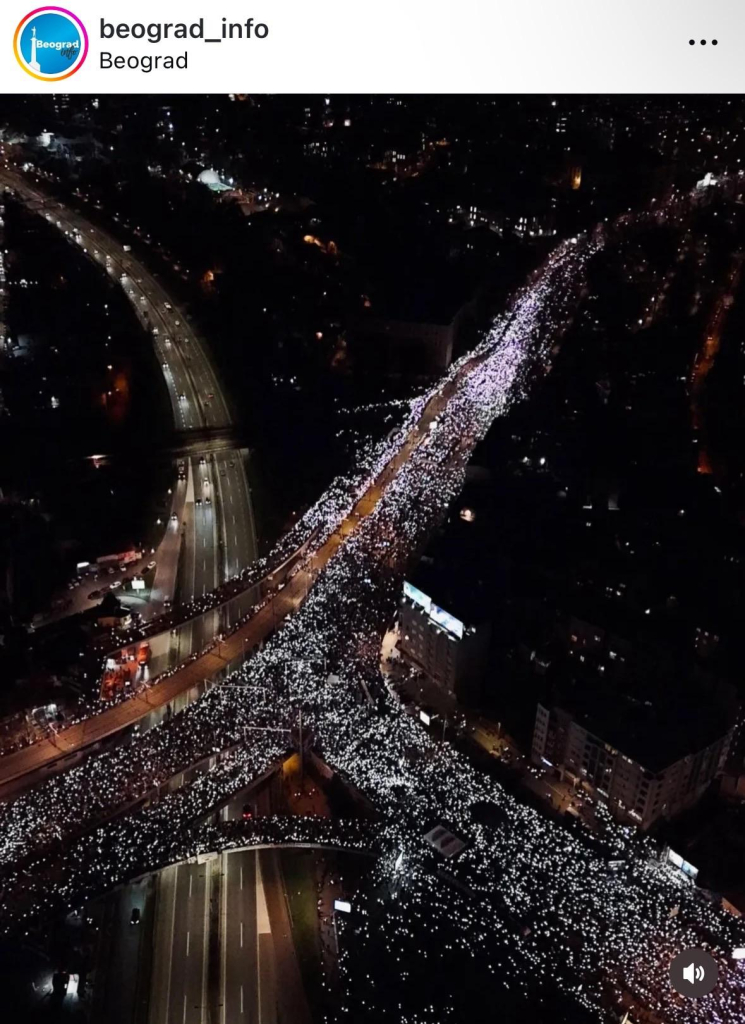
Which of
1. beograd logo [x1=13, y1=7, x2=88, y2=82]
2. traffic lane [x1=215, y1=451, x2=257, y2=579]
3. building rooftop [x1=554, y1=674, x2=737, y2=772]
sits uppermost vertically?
beograd logo [x1=13, y1=7, x2=88, y2=82]

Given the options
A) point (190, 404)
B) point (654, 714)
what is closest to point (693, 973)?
point (654, 714)

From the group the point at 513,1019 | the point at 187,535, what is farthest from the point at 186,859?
the point at 187,535

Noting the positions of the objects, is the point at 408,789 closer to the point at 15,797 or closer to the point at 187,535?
the point at 15,797

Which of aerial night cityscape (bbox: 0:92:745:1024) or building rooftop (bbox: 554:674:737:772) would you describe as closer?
aerial night cityscape (bbox: 0:92:745:1024)

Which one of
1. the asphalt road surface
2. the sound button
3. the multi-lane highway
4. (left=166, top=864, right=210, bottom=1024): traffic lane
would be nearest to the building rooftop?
the sound button

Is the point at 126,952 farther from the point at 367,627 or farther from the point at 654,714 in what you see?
the point at 654,714

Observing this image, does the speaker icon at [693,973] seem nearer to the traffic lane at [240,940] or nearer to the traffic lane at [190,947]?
the traffic lane at [240,940]

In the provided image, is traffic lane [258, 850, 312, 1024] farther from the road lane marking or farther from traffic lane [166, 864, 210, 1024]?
the road lane marking
